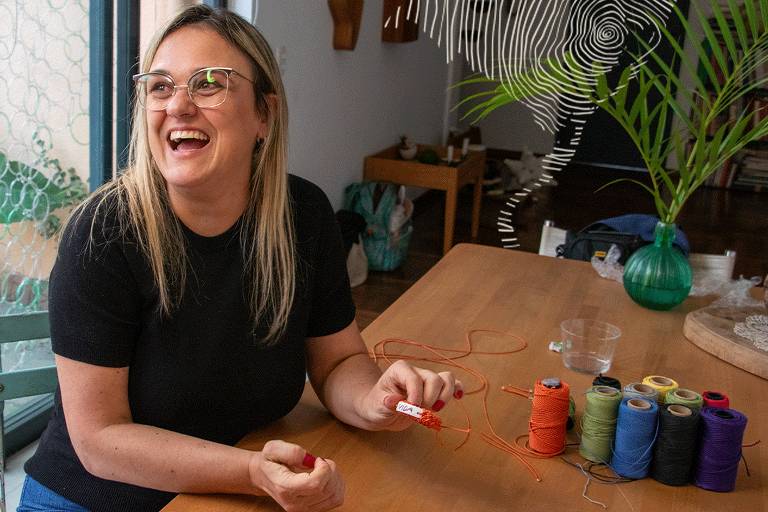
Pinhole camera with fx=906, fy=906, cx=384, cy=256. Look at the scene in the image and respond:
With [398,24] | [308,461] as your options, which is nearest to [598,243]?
[308,461]

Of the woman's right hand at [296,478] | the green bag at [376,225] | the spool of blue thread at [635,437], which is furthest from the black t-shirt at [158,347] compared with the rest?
the green bag at [376,225]

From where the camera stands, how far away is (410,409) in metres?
1.27

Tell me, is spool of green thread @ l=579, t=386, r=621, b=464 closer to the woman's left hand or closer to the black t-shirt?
the woman's left hand

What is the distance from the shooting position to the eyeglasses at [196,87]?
1323 mm

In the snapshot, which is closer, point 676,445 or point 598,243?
point 676,445

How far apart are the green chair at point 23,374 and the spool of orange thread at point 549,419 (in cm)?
79

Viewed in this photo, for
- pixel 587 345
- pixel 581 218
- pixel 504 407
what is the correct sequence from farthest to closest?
pixel 581 218
pixel 587 345
pixel 504 407

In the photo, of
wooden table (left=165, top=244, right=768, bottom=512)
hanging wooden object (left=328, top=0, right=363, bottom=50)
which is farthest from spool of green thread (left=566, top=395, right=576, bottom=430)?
hanging wooden object (left=328, top=0, right=363, bottom=50)

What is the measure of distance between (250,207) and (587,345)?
718mm

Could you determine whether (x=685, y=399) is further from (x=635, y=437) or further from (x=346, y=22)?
(x=346, y=22)

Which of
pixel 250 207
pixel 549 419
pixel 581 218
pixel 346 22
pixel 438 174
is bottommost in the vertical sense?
pixel 581 218

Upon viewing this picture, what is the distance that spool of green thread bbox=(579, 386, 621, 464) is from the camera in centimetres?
132

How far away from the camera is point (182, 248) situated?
133 centimetres

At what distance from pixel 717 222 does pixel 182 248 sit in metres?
5.76
